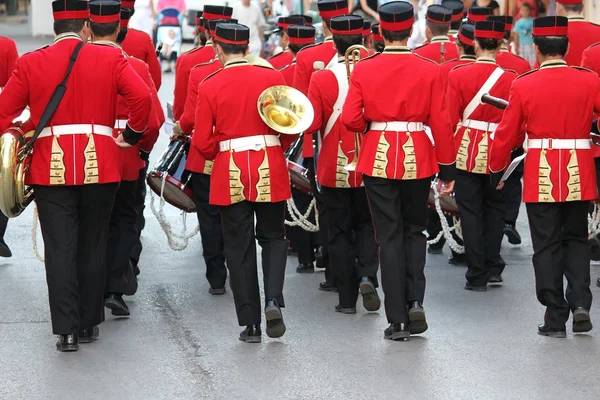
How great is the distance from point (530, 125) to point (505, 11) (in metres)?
10.1

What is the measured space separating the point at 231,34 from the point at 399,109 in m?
1.05

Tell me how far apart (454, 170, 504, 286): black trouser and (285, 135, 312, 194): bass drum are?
106 cm

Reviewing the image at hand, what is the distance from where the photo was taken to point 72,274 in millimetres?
7836

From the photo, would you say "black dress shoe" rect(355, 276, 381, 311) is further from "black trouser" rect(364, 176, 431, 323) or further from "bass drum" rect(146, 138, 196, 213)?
"bass drum" rect(146, 138, 196, 213)

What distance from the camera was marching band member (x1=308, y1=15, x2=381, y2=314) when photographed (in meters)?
8.67

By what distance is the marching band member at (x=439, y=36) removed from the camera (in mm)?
10969

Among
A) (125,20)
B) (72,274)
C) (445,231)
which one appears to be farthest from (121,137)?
(445,231)

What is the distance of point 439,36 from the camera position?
11.1 metres

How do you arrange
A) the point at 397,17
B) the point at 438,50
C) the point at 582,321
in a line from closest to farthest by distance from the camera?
the point at 397,17 < the point at 582,321 < the point at 438,50

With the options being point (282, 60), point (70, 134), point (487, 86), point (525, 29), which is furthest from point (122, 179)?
point (525, 29)

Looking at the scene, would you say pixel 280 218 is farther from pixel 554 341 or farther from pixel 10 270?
pixel 10 270

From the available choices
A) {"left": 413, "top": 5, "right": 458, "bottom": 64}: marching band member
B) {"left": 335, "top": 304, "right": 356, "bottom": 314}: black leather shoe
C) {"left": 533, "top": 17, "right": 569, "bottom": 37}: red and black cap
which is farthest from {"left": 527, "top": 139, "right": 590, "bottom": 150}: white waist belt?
{"left": 413, "top": 5, "right": 458, "bottom": 64}: marching band member

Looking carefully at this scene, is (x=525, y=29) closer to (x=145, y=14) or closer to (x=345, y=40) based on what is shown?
(x=345, y=40)

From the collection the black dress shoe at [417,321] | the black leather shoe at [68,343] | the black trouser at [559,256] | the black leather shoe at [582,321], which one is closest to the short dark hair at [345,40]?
the black trouser at [559,256]
